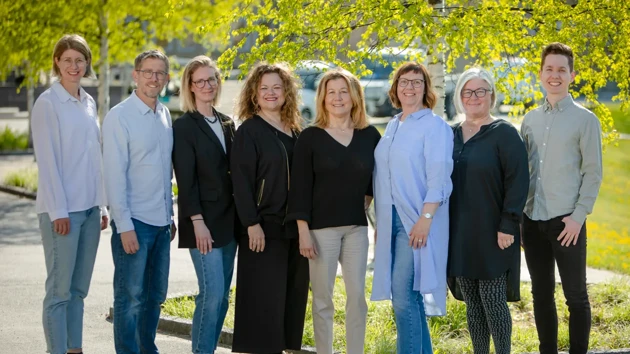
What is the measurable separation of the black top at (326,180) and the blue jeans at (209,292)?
1.86 feet

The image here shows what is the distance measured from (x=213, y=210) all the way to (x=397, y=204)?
4.03 ft

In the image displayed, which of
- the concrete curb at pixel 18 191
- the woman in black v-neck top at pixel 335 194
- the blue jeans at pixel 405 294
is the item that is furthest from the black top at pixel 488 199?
the concrete curb at pixel 18 191

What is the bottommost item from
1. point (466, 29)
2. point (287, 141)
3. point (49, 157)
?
point (49, 157)

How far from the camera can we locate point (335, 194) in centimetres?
641

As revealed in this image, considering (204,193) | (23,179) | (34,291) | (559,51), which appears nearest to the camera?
(204,193)

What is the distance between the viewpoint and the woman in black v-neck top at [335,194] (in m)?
6.39

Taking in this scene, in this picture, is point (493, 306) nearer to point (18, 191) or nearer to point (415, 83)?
point (415, 83)

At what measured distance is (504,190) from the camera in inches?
251

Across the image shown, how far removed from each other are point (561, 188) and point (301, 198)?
5.80 ft

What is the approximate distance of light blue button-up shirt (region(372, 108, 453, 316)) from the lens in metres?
6.25

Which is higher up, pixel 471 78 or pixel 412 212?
pixel 471 78

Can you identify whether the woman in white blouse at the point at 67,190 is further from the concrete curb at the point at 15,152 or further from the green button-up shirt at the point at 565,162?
the concrete curb at the point at 15,152

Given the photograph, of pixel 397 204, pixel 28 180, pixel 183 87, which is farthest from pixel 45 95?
pixel 28 180

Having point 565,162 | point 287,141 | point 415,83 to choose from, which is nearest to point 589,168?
point 565,162
